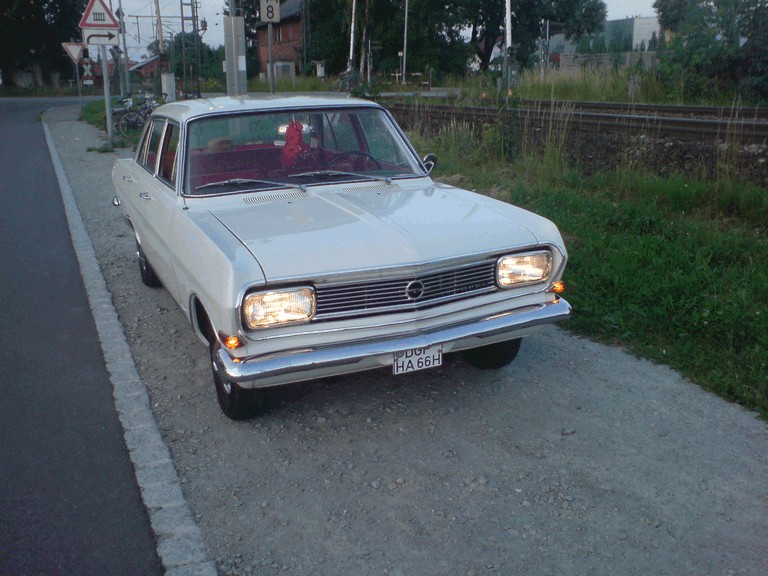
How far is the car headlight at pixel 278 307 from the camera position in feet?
11.9

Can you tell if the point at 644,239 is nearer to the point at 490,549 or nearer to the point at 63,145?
the point at 490,549

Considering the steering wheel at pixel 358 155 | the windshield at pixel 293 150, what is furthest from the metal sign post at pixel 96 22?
the steering wheel at pixel 358 155

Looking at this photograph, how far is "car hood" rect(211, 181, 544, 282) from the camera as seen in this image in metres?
3.74

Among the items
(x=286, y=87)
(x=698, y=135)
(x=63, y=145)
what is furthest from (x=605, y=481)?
(x=286, y=87)

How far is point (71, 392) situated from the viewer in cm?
468

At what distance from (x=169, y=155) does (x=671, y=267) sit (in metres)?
4.00

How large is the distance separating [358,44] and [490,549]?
191ft

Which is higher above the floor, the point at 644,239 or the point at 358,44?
the point at 358,44

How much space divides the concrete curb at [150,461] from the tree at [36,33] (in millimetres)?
63281

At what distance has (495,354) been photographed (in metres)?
4.80

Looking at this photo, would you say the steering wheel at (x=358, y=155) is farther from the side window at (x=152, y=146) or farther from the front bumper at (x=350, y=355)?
the front bumper at (x=350, y=355)

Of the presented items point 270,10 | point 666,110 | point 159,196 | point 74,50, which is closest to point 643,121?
point 666,110

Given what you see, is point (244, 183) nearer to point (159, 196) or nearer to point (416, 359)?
point (159, 196)

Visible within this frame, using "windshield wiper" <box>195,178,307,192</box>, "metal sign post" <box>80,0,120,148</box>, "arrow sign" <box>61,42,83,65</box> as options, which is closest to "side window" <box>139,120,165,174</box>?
"windshield wiper" <box>195,178,307,192</box>
